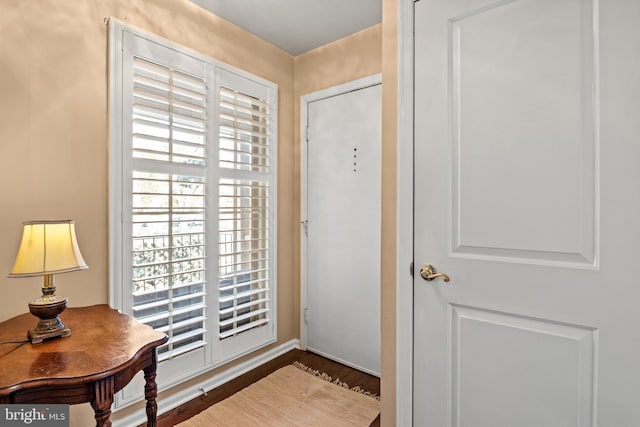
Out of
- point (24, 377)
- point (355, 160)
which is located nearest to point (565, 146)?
point (355, 160)

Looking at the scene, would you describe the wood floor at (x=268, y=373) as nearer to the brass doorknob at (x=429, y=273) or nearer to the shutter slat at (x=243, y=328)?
the shutter slat at (x=243, y=328)

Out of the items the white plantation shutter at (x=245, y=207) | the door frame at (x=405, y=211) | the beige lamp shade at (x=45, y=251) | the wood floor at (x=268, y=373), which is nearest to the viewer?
the beige lamp shade at (x=45, y=251)

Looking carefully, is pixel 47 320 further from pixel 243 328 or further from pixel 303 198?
pixel 303 198

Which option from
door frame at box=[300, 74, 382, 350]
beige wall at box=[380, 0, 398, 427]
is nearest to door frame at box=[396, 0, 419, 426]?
beige wall at box=[380, 0, 398, 427]

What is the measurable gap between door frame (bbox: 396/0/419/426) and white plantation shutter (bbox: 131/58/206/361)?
1299 millimetres

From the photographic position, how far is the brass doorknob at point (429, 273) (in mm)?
1378

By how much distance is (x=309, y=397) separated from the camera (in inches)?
84.4

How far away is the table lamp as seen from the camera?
3.83ft

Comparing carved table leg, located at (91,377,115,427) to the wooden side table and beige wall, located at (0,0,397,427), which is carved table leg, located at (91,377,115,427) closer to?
the wooden side table

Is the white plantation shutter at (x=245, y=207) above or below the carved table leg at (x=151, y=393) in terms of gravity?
above

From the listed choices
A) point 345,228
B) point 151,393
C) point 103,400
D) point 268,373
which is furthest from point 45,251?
point 345,228

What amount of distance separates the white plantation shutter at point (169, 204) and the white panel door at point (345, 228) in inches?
37.6

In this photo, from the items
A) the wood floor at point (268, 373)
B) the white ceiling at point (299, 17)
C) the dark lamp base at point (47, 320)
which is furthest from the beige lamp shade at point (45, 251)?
the white ceiling at point (299, 17)

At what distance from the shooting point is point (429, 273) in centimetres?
140
